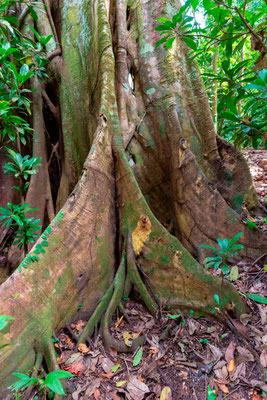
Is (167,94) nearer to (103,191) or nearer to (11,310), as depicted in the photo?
(103,191)

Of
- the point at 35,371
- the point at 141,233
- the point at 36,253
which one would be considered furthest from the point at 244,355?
the point at 36,253

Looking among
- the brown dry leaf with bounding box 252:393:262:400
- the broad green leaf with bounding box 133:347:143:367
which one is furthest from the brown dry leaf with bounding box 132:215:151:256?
the brown dry leaf with bounding box 252:393:262:400

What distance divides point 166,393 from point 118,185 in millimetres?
1849

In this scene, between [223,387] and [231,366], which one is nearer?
[223,387]

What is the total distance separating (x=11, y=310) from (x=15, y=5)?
4.60m

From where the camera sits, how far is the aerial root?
6.37 ft

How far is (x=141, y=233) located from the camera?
98.6 inches

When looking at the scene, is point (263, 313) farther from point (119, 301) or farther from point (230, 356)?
point (119, 301)

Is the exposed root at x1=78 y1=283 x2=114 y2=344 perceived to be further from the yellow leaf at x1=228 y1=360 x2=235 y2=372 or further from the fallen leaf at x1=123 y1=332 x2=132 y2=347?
the yellow leaf at x1=228 y1=360 x2=235 y2=372

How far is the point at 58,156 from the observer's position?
391cm

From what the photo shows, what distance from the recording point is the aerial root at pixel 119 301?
1.94 meters

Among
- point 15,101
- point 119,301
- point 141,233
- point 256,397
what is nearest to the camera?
point 256,397

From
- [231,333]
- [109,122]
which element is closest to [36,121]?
[109,122]

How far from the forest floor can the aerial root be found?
0.19 ft
